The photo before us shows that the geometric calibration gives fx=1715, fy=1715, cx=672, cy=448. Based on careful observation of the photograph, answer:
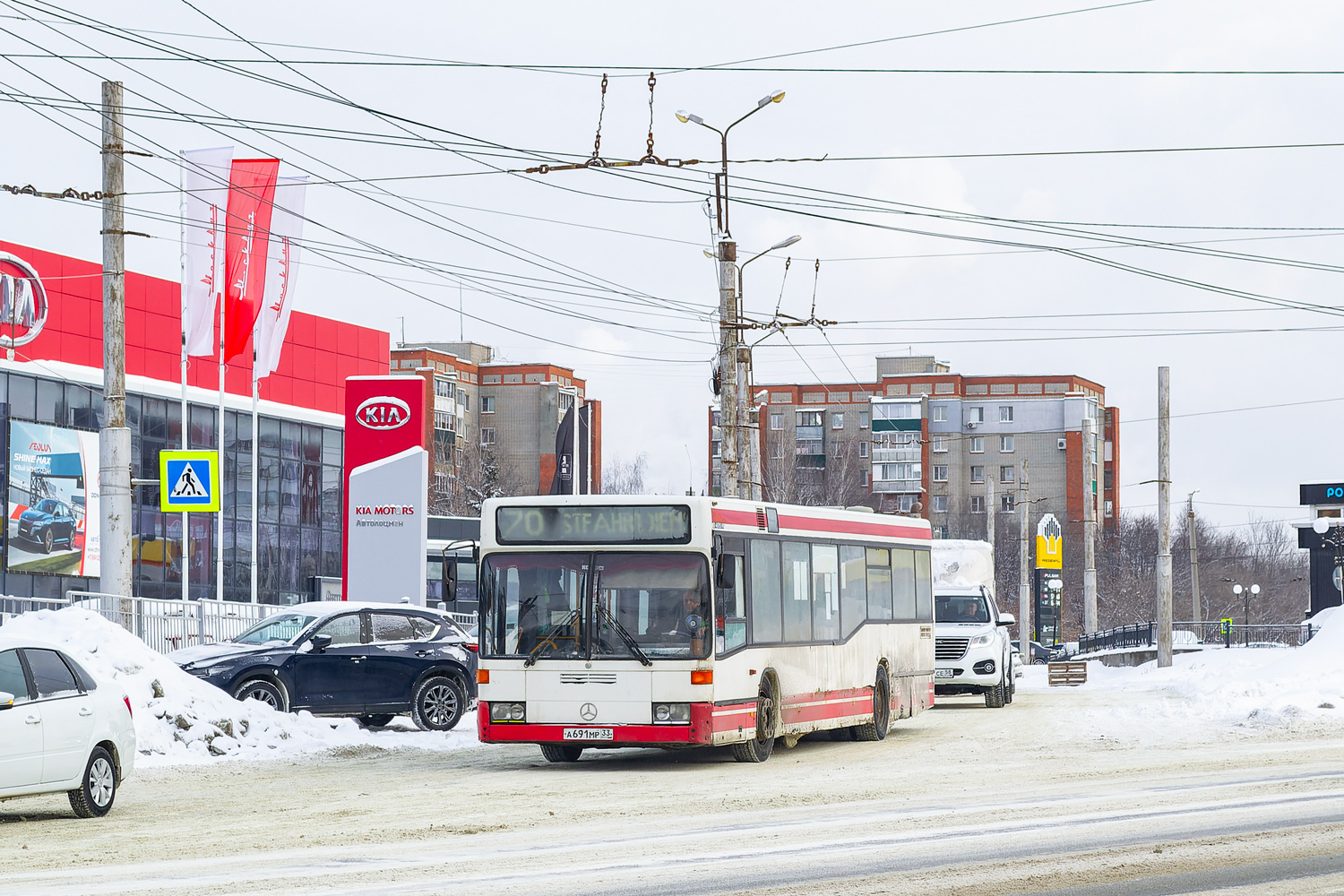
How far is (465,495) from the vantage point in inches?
4109

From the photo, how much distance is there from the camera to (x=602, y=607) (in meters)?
17.1

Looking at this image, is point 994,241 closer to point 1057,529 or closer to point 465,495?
point 1057,529

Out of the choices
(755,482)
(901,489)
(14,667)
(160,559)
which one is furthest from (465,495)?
(14,667)

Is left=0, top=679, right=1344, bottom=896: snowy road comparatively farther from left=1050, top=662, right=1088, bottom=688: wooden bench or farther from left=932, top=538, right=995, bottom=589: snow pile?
left=1050, top=662, right=1088, bottom=688: wooden bench

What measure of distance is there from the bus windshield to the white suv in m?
13.4

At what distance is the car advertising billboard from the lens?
44.9 meters

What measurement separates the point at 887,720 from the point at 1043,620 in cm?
4962

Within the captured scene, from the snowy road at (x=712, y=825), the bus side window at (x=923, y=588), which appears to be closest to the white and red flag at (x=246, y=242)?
the bus side window at (x=923, y=588)

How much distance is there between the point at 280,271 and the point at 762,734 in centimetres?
2557

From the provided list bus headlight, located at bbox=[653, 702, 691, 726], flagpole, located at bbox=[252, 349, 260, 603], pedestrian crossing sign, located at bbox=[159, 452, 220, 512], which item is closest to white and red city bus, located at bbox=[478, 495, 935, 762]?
bus headlight, located at bbox=[653, 702, 691, 726]

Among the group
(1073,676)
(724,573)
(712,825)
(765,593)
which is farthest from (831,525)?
(1073,676)

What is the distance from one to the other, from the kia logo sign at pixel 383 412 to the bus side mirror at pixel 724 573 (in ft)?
56.0

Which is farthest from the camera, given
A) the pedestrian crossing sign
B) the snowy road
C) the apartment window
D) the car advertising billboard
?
the apartment window

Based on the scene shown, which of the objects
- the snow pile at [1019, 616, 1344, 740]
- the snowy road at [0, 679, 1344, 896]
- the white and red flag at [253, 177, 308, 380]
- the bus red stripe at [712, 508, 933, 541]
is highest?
the white and red flag at [253, 177, 308, 380]
